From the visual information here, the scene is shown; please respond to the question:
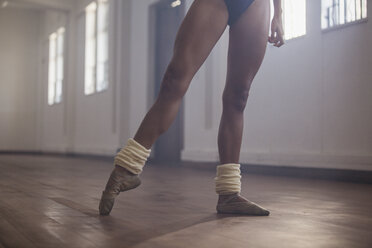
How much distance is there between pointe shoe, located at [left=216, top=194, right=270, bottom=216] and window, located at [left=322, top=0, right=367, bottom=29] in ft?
8.41

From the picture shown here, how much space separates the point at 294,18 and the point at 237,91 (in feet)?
10.4

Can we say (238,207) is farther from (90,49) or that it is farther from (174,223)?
(90,49)

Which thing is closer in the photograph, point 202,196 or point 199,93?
point 202,196

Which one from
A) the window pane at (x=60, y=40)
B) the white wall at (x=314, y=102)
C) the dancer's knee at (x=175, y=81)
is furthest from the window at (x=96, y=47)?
the dancer's knee at (x=175, y=81)

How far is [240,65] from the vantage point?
1.78m

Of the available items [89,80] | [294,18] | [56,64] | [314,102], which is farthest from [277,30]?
[56,64]

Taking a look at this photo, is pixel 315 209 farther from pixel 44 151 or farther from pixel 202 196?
pixel 44 151

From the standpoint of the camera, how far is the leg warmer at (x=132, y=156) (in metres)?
1.60

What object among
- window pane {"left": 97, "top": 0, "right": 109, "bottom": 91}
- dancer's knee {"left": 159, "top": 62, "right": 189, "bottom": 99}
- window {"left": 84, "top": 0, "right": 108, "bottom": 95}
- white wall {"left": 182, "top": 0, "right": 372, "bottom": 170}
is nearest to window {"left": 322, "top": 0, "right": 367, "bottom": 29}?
white wall {"left": 182, "top": 0, "right": 372, "bottom": 170}

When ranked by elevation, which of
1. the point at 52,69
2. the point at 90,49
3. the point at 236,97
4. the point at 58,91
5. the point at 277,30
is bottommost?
the point at 236,97

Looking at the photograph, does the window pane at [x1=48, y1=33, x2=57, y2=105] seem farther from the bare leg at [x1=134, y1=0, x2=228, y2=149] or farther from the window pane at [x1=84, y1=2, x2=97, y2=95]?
the bare leg at [x1=134, y1=0, x2=228, y2=149]

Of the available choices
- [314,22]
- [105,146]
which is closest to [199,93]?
[314,22]

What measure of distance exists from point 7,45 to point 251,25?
13.4 m

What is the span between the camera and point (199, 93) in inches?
244
